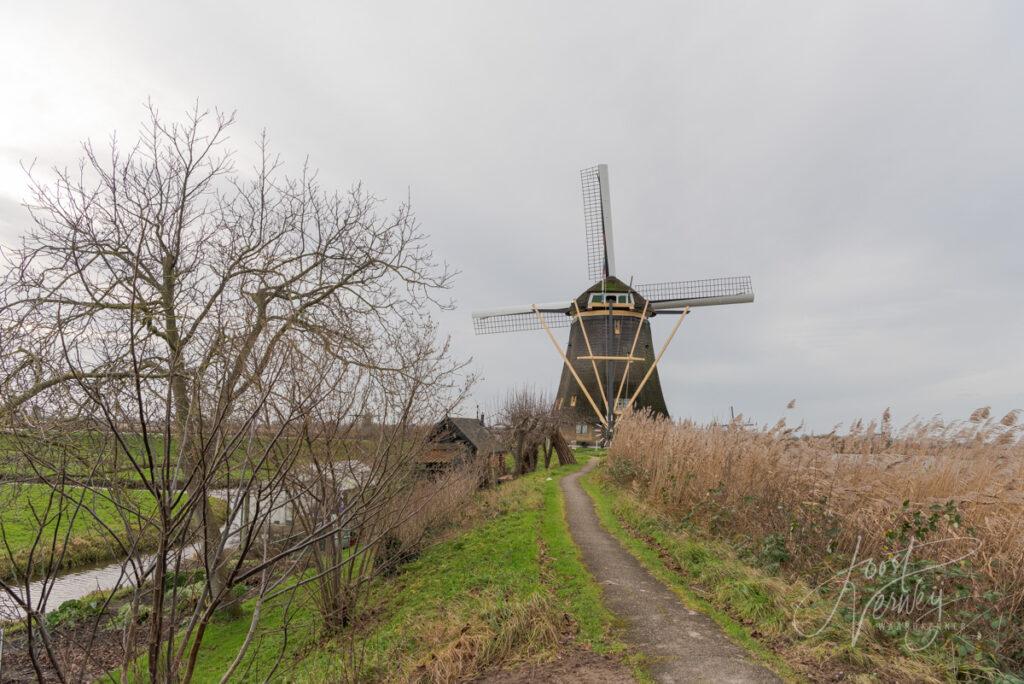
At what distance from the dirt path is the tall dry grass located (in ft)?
4.87

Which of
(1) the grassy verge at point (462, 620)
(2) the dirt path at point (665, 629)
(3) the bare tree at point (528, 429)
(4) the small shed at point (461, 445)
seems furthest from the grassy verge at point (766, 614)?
(3) the bare tree at point (528, 429)

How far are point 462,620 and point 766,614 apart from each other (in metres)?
3.16

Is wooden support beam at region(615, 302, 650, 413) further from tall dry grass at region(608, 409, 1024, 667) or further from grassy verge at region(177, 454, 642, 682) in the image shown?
tall dry grass at region(608, 409, 1024, 667)

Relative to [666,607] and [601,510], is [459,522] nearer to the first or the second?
[601,510]

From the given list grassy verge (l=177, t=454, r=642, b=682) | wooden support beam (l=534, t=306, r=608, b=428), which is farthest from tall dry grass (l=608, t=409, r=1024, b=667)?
wooden support beam (l=534, t=306, r=608, b=428)

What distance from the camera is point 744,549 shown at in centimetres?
827

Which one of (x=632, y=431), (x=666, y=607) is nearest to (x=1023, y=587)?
(x=666, y=607)

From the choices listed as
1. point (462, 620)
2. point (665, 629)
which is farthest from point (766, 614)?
point (462, 620)

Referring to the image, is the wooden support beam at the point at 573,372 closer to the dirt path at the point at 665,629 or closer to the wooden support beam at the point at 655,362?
the wooden support beam at the point at 655,362

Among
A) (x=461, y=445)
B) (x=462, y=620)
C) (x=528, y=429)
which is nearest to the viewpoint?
(x=462, y=620)

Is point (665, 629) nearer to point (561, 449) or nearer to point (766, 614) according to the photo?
point (766, 614)

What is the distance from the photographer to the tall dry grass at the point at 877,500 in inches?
207

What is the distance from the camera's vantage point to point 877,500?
21.3 feet

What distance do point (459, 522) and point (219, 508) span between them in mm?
10087
